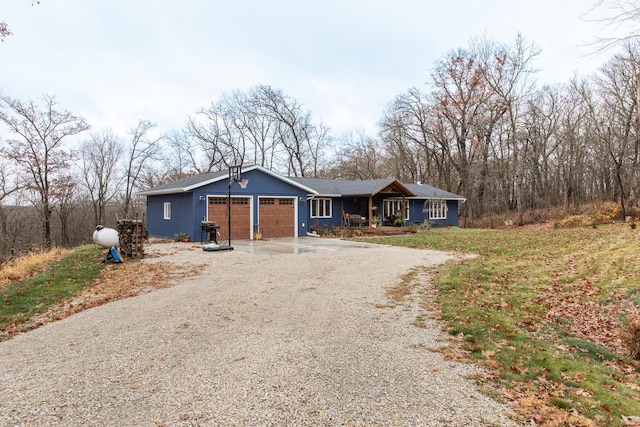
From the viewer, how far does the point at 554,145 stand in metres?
29.5

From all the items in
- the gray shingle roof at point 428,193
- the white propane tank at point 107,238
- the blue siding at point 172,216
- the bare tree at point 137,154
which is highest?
the bare tree at point 137,154

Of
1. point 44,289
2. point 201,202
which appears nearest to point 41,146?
point 201,202

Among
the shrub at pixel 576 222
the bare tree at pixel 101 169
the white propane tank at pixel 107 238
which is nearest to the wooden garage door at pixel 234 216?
the white propane tank at pixel 107 238

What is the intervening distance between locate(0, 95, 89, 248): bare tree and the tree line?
0.21 ft

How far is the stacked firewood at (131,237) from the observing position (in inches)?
472

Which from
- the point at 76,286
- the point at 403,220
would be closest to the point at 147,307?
the point at 76,286

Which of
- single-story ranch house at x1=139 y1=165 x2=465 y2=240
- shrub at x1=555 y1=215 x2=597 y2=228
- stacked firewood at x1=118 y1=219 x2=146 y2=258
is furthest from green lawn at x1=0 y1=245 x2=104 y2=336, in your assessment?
shrub at x1=555 y1=215 x2=597 y2=228

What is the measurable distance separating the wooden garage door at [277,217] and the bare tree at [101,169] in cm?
1947

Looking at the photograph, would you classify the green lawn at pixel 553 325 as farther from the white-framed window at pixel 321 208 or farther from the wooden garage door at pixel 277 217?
the white-framed window at pixel 321 208

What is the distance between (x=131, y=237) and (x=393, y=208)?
54.1 ft

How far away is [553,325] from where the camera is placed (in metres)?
5.50

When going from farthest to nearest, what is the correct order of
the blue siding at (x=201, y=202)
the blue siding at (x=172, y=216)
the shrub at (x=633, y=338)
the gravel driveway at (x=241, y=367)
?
1. the blue siding at (x=172, y=216)
2. the blue siding at (x=201, y=202)
3. the shrub at (x=633, y=338)
4. the gravel driveway at (x=241, y=367)

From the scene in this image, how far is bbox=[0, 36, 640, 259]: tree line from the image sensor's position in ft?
77.9

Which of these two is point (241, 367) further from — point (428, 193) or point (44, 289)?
point (428, 193)
